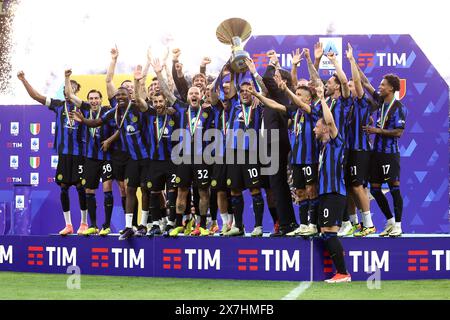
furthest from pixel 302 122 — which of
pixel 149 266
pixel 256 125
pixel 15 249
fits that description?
pixel 15 249

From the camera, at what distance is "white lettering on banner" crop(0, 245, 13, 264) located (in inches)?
459

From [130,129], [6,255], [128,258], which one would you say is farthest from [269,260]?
[6,255]

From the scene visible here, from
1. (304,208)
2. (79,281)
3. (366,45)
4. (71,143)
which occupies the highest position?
(366,45)

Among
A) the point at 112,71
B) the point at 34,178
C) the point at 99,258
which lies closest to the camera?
the point at 99,258

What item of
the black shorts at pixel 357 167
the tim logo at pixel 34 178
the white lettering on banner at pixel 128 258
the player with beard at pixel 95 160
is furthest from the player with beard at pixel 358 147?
the tim logo at pixel 34 178

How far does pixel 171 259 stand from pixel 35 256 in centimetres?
176

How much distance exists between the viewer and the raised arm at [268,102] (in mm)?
10102

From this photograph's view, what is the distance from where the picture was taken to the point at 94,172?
37.5ft

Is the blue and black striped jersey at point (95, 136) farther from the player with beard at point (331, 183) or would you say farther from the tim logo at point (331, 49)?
the tim logo at point (331, 49)

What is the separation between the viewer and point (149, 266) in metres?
10.8

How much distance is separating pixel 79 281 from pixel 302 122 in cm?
282

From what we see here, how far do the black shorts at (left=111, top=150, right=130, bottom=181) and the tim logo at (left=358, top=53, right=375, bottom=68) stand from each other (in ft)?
16.0

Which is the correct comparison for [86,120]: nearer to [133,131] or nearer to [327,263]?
[133,131]

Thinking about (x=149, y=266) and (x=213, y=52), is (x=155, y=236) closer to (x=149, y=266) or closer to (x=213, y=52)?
(x=149, y=266)
